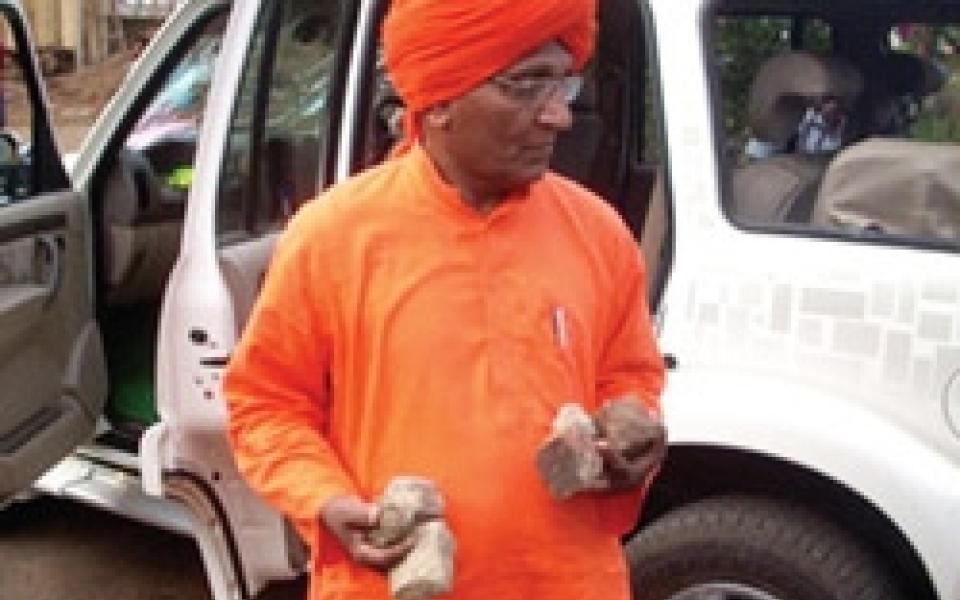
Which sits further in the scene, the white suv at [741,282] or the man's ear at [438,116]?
the white suv at [741,282]

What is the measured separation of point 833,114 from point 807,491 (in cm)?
78

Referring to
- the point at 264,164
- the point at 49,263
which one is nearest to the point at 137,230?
the point at 49,263

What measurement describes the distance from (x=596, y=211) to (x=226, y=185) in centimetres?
205

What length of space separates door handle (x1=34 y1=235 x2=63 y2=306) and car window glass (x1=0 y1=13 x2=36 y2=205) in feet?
0.44

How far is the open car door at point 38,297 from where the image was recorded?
4.02 metres

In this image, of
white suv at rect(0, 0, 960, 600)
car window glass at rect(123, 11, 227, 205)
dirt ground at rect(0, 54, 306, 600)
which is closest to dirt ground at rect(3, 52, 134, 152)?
dirt ground at rect(0, 54, 306, 600)

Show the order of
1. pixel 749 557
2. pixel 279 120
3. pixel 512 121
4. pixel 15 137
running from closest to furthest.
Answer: pixel 512 121
pixel 749 557
pixel 279 120
pixel 15 137

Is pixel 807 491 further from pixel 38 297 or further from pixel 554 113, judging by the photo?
pixel 38 297

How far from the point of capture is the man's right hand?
1.81m

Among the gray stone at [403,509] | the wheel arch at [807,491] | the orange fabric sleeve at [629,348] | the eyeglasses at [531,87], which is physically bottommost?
the wheel arch at [807,491]

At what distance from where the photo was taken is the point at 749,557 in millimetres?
3152

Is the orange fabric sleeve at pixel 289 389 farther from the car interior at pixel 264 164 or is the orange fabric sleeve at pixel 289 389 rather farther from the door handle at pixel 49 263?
the door handle at pixel 49 263

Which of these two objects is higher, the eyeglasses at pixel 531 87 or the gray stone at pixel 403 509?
the eyeglasses at pixel 531 87

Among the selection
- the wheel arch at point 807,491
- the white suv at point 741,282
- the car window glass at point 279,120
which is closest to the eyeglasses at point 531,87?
the white suv at point 741,282
